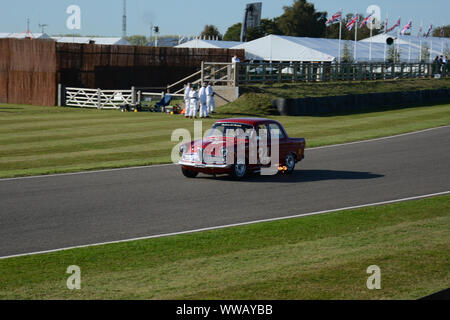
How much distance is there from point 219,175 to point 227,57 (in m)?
45.1

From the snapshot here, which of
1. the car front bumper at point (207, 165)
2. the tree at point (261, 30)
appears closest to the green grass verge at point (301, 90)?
the car front bumper at point (207, 165)

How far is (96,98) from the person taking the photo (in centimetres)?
4084

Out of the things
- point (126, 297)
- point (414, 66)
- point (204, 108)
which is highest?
point (414, 66)

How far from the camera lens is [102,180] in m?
16.6

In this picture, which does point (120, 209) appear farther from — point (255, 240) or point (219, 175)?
point (219, 175)

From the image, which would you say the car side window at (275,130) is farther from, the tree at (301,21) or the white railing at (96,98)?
the tree at (301,21)

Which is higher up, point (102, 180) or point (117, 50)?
point (117, 50)

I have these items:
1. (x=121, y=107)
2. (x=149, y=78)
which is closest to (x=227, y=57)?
(x=149, y=78)

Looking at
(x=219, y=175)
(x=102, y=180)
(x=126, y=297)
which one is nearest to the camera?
(x=126, y=297)

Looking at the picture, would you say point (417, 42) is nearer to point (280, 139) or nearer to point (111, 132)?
point (111, 132)

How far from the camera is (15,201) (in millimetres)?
13617

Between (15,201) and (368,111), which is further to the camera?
→ (368,111)

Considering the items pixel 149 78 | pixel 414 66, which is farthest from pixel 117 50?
pixel 414 66

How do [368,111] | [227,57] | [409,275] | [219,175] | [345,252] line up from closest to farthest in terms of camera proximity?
[409,275], [345,252], [219,175], [368,111], [227,57]
